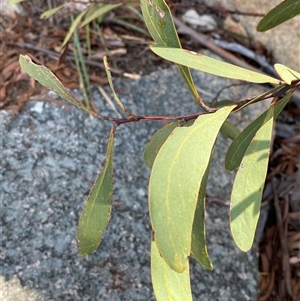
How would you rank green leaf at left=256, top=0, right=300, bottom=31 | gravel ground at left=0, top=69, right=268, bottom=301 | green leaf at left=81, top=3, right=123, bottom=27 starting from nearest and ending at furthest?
green leaf at left=256, top=0, right=300, bottom=31, gravel ground at left=0, top=69, right=268, bottom=301, green leaf at left=81, top=3, right=123, bottom=27

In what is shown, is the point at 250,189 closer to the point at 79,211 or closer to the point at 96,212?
the point at 96,212

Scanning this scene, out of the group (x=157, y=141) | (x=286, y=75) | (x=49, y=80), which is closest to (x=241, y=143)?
(x=157, y=141)

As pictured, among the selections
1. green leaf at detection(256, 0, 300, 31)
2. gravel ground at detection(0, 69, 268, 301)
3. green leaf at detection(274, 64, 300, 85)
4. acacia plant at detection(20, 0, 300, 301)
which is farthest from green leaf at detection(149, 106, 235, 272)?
gravel ground at detection(0, 69, 268, 301)

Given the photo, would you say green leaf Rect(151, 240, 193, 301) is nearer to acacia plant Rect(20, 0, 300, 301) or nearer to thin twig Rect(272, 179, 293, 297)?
acacia plant Rect(20, 0, 300, 301)

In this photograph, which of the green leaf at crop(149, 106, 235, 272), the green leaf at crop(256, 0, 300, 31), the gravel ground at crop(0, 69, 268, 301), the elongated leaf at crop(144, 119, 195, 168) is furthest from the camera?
the gravel ground at crop(0, 69, 268, 301)

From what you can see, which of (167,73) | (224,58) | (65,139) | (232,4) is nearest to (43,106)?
(65,139)
